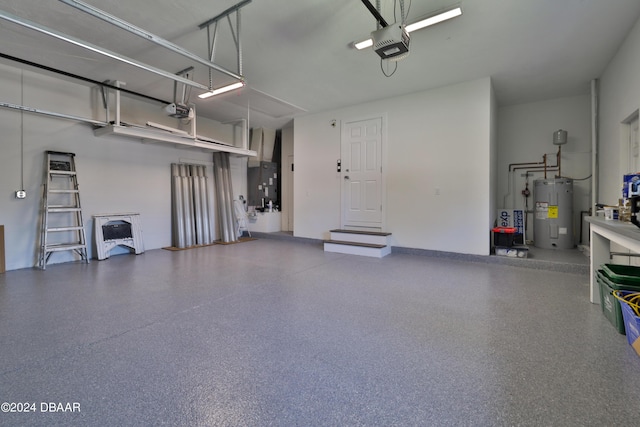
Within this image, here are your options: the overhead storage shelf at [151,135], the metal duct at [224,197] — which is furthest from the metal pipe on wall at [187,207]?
the overhead storage shelf at [151,135]

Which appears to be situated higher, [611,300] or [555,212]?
[555,212]

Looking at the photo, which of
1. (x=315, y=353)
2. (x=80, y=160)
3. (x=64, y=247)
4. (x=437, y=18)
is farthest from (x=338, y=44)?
(x=64, y=247)

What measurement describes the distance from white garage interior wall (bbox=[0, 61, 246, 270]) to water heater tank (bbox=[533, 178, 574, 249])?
725 cm

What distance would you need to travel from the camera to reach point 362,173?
5.92 metres

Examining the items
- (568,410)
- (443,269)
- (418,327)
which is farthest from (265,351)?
(443,269)

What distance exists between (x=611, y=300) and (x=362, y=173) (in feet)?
13.7

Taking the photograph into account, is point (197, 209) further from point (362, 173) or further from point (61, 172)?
point (362, 173)

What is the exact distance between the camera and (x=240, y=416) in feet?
4.43

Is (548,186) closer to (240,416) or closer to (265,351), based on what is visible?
(265,351)

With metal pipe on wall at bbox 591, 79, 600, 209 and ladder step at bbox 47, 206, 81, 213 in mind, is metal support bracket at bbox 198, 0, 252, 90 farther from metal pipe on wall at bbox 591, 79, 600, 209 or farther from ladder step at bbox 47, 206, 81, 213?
metal pipe on wall at bbox 591, 79, 600, 209

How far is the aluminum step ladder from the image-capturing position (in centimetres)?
442

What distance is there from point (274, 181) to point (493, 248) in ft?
18.3

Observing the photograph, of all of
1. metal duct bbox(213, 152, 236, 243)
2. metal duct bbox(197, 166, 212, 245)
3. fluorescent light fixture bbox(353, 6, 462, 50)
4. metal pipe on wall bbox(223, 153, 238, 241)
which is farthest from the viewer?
metal pipe on wall bbox(223, 153, 238, 241)

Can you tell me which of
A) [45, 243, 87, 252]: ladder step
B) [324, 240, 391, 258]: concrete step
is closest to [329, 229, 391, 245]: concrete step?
[324, 240, 391, 258]: concrete step
